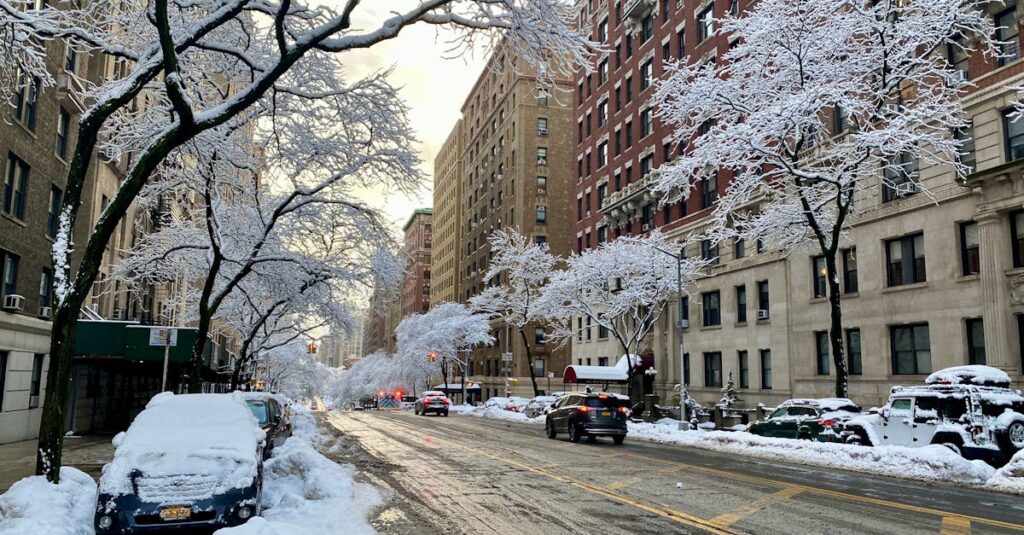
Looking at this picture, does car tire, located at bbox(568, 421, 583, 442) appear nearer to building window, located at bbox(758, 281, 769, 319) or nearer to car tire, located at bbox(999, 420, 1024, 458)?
car tire, located at bbox(999, 420, 1024, 458)

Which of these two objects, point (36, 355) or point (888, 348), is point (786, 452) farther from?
point (36, 355)

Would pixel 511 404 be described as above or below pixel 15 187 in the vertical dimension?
below

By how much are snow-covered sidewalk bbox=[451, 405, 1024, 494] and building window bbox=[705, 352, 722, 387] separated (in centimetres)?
1719

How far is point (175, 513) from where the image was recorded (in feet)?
28.4

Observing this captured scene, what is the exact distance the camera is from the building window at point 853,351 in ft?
105

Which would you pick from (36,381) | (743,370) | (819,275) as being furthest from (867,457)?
(36,381)

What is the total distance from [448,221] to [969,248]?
10606 centimetres

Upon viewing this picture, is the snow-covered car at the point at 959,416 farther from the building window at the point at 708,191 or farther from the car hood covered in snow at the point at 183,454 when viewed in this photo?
the building window at the point at 708,191

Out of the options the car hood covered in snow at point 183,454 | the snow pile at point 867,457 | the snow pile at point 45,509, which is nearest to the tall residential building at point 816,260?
the snow pile at point 867,457

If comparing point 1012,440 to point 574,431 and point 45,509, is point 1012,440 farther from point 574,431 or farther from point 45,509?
point 45,509

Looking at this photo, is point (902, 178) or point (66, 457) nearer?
point (66, 457)

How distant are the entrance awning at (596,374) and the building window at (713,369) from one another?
168 inches

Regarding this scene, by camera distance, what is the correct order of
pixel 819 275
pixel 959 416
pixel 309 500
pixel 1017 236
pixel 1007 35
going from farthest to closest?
1. pixel 819 275
2. pixel 1007 35
3. pixel 1017 236
4. pixel 959 416
5. pixel 309 500

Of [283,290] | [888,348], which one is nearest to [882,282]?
[888,348]
